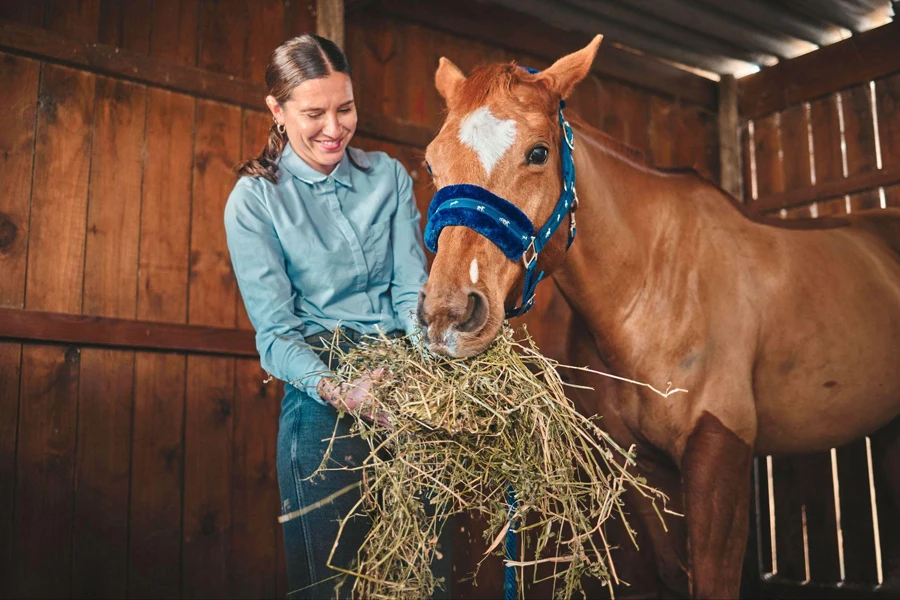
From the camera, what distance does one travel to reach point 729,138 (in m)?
4.63

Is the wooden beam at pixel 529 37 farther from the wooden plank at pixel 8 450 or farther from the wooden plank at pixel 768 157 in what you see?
the wooden plank at pixel 8 450

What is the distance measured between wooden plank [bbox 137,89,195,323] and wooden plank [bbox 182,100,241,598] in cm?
4

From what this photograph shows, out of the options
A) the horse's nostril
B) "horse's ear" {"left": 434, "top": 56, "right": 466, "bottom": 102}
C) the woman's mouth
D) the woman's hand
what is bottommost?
the woman's hand

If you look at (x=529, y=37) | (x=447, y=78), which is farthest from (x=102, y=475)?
(x=529, y=37)

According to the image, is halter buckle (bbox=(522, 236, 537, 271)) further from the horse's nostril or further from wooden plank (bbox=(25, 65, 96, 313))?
wooden plank (bbox=(25, 65, 96, 313))

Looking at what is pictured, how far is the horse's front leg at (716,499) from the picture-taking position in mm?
2268

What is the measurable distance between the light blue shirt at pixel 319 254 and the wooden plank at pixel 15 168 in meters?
1.31

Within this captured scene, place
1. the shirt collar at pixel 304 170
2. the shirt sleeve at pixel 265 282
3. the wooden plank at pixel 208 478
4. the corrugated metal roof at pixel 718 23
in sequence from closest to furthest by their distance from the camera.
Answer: the shirt sleeve at pixel 265 282 < the shirt collar at pixel 304 170 < the wooden plank at pixel 208 478 < the corrugated metal roof at pixel 718 23

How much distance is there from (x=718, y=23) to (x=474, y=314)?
3032 millimetres

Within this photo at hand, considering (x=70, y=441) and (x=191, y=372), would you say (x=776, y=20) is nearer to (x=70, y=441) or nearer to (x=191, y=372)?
(x=191, y=372)

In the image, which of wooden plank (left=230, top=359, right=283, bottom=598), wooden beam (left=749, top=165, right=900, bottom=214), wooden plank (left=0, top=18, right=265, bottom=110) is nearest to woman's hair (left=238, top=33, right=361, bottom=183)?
wooden plank (left=0, top=18, right=265, bottom=110)

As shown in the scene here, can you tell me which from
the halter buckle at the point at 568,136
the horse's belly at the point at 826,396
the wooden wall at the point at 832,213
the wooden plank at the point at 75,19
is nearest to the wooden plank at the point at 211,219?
the wooden plank at the point at 75,19

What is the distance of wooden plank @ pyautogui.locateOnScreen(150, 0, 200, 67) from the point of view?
3.14 m

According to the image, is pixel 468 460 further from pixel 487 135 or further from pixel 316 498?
pixel 487 135
